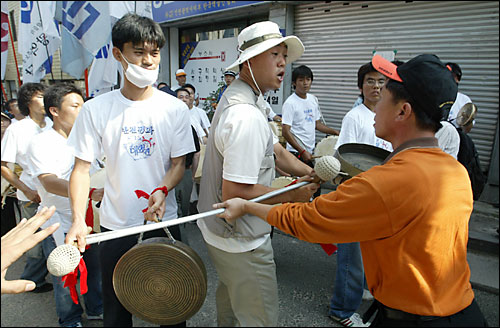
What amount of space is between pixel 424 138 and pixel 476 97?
16.5ft

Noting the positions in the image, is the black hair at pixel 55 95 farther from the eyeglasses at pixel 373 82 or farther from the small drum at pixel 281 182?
the eyeglasses at pixel 373 82

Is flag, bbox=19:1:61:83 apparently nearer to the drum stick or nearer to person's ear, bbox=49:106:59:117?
person's ear, bbox=49:106:59:117

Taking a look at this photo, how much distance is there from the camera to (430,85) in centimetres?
128

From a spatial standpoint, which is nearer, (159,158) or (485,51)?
(159,158)

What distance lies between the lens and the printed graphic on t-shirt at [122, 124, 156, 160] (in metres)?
1.93

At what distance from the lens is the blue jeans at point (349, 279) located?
277 centimetres

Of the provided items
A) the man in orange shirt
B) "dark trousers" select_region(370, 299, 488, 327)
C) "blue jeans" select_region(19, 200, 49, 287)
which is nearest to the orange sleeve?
the man in orange shirt

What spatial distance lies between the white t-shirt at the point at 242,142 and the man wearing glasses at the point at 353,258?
141 cm

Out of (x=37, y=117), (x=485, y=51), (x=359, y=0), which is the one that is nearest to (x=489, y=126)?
(x=485, y=51)

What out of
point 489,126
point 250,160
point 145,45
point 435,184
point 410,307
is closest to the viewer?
point 435,184

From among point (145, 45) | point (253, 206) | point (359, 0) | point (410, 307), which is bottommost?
point (410, 307)

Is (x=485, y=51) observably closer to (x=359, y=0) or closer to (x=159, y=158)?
(x=359, y=0)

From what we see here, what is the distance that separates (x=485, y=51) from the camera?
500 centimetres

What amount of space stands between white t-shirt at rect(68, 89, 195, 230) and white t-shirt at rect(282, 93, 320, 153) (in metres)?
3.03
